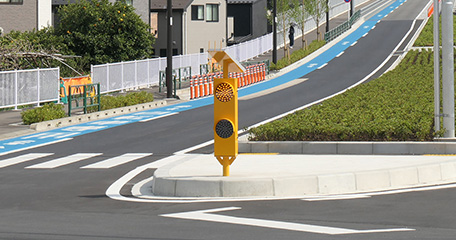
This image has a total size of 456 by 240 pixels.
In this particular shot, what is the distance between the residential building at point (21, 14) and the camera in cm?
5059

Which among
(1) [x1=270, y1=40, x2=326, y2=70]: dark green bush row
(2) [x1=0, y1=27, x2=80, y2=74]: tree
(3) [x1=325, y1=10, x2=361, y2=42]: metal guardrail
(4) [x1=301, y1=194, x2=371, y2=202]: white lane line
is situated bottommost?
(4) [x1=301, y1=194, x2=371, y2=202]: white lane line

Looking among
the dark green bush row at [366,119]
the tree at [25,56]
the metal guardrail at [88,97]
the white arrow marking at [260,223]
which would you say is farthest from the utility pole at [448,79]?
the tree at [25,56]

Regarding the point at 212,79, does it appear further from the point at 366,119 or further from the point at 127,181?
the point at 127,181

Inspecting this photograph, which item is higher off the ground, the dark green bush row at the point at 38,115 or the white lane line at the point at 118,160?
the dark green bush row at the point at 38,115

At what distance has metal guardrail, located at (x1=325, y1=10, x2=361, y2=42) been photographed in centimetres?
7650

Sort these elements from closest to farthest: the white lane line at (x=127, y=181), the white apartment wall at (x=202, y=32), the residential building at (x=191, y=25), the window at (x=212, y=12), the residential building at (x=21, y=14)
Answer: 1. the white lane line at (x=127, y=181)
2. the residential building at (x=21, y=14)
3. the residential building at (x=191, y=25)
4. the white apartment wall at (x=202, y=32)
5. the window at (x=212, y=12)

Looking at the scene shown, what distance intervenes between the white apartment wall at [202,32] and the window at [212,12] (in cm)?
34

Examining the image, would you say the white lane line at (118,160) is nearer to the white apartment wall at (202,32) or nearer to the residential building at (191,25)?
the residential building at (191,25)

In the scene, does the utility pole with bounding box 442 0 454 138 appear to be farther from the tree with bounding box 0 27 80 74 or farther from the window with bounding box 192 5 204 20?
the window with bounding box 192 5 204 20

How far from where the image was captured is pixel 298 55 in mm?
65000

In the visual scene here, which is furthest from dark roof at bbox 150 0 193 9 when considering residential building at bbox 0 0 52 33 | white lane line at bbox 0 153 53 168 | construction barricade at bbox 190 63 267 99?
white lane line at bbox 0 153 53 168

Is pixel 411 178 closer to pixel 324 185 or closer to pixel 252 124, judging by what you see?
pixel 324 185

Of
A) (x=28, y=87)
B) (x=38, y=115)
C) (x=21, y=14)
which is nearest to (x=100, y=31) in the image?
(x=21, y=14)

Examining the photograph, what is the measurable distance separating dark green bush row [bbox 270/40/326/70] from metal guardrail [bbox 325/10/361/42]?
9.27 ft
